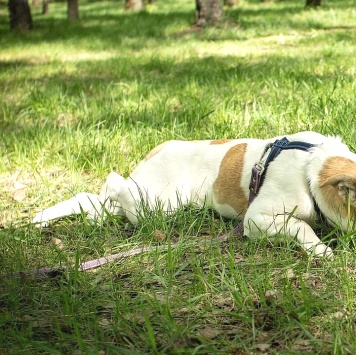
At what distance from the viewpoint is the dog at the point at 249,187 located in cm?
306

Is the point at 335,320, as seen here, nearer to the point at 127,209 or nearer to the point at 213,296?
the point at 213,296

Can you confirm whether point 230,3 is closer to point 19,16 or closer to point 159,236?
point 19,16

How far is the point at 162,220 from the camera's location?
11.6 feet

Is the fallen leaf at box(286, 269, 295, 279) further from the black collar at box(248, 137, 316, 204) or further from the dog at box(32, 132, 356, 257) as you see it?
the black collar at box(248, 137, 316, 204)

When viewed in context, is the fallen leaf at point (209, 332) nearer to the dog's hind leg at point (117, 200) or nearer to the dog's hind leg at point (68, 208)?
the dog's hind leg at point (117, 200)

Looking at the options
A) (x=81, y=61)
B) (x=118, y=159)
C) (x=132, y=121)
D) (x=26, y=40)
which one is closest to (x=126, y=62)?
(x=81, y=61)

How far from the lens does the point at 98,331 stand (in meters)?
2.54

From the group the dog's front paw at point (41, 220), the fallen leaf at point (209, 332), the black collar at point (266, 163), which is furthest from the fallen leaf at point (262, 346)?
the dog's front paw at point (41, 220)

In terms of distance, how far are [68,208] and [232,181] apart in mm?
1083

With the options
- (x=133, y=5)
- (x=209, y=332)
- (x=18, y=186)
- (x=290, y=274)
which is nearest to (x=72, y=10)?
(x=133, y=5)

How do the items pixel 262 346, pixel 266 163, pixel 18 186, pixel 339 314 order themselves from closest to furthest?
pixel 262 346, pixel 339 314, pixel 266 163, pixel 18 186

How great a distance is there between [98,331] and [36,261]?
0.92m

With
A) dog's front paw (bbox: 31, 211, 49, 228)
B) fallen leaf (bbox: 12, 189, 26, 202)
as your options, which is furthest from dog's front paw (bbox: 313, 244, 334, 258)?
fallen leaf (bbox: 12, 189, 26, 202)

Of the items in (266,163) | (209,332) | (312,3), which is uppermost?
(312,3)
